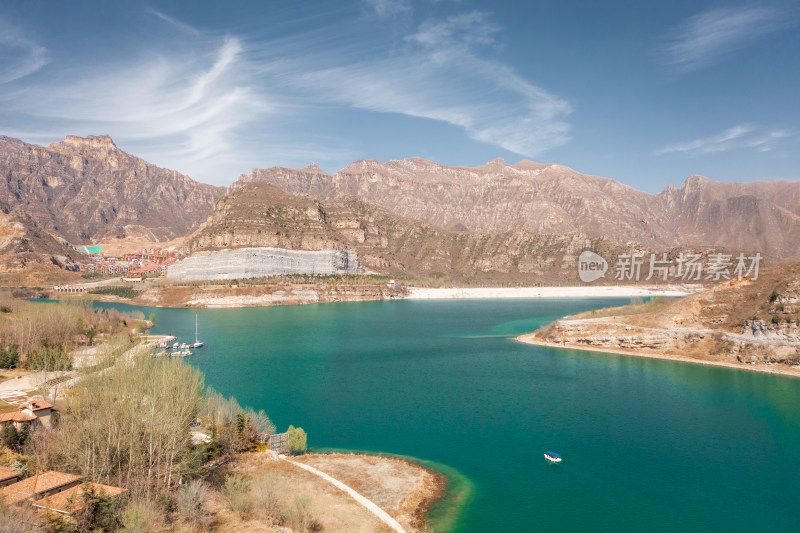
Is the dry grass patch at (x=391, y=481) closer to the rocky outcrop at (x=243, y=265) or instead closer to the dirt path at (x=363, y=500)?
the dirt path at (x=363, y=500)

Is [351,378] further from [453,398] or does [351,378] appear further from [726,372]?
[726,372]

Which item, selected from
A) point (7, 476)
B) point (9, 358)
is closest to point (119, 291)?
point (9, 358)

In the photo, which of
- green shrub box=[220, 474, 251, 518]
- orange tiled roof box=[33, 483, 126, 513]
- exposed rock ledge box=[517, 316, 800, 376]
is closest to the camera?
orange tiled roof box=[33, 483, 126, 513]

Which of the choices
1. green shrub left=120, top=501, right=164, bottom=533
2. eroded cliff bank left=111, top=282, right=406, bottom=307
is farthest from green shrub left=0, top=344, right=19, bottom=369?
eroded cliff bank left=111, top=282, right=406, bottom=307

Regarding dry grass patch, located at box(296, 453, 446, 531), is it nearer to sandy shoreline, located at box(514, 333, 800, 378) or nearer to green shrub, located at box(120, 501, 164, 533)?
green shrub, located at box(120, 501, 164, 533)

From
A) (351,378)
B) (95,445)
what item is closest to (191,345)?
(351,378)

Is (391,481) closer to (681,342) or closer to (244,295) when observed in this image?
(681,342)
